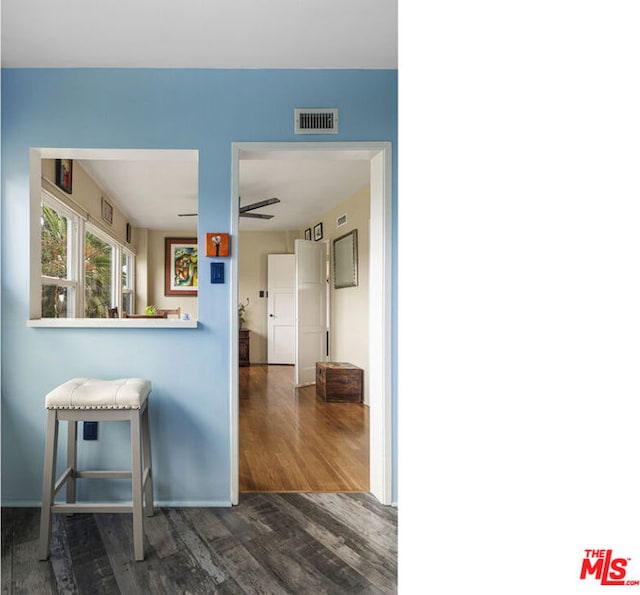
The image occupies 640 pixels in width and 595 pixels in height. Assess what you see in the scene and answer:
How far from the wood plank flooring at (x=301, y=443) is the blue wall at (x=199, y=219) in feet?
1.25

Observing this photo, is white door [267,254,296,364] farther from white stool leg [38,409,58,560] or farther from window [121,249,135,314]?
white stool leg [38,409,58,560]

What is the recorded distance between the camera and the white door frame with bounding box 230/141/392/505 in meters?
2.14

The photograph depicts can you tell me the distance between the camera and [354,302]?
480 cm

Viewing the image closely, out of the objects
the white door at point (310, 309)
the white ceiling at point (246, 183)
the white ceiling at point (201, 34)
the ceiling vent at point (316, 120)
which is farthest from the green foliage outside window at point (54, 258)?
the white door at point (310, 309)

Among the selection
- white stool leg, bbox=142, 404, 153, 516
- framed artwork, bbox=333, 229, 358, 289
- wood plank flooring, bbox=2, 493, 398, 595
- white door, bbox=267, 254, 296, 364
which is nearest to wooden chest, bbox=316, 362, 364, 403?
framed artwork, bbox=333, 229, 358, 289

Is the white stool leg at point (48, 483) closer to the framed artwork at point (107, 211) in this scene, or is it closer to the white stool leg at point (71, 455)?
the white stool leg at point (71, 455)

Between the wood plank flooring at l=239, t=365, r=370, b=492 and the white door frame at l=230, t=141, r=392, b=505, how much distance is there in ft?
0.83

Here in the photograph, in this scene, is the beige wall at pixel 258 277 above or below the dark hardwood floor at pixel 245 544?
above

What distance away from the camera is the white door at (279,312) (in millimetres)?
6977

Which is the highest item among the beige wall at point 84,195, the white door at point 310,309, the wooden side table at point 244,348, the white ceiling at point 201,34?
the white ceiling at point 201,34
